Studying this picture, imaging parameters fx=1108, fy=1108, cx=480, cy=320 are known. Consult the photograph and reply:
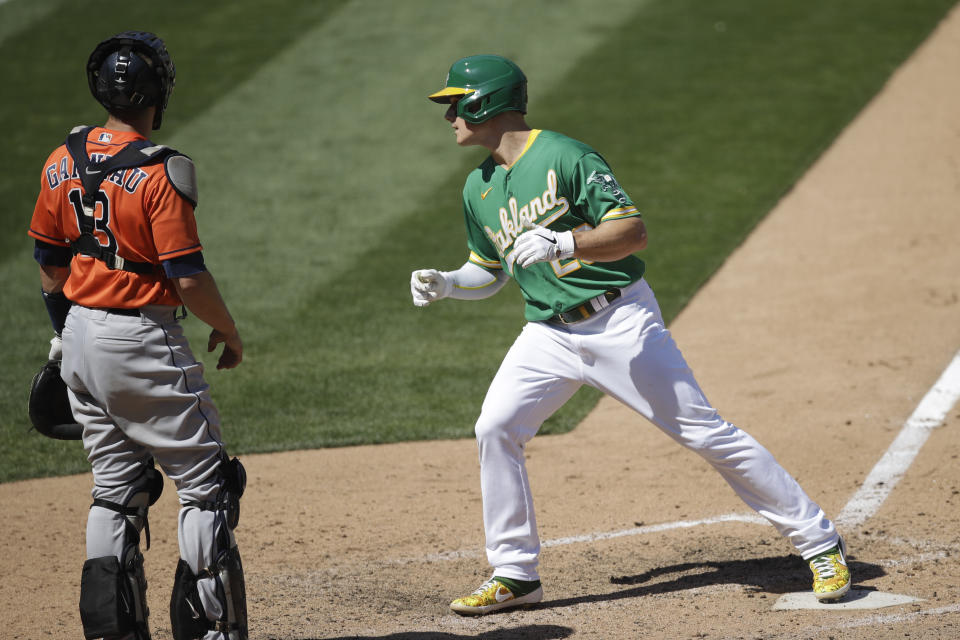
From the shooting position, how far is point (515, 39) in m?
12.8

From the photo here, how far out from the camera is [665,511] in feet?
17.0

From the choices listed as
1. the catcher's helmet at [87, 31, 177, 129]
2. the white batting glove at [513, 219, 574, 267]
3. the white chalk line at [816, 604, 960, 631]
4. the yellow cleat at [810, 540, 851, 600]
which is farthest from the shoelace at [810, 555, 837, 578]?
the catcher's helmet at [87, 31, 177, 129]

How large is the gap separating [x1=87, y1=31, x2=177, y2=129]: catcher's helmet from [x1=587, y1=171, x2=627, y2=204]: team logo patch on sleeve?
1447 millimetres

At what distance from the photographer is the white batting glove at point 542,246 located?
366 cm

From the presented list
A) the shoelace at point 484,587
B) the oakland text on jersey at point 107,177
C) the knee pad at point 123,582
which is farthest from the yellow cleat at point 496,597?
the oakland text on jersey at point 107,177

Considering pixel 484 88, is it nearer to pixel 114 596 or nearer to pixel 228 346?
pixel 228 346

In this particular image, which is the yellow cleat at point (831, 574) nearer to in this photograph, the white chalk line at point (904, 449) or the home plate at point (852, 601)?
the home plate at point (852, 601)

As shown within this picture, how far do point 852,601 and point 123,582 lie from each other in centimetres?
254

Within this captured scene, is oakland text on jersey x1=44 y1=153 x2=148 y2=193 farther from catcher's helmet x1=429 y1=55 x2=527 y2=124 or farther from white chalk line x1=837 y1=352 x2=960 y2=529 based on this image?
white chalk line x1=837 y1=352 x2=960 y2=529

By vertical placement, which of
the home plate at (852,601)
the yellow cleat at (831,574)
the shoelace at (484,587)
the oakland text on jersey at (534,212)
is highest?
the oakland text on jersey at (534,212)

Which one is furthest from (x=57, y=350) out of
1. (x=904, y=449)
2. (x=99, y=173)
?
(x=904, y=449)

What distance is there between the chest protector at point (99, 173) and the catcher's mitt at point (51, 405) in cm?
57

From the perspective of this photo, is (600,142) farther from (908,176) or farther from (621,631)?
(621,631)

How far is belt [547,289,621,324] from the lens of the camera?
4.01 meters
